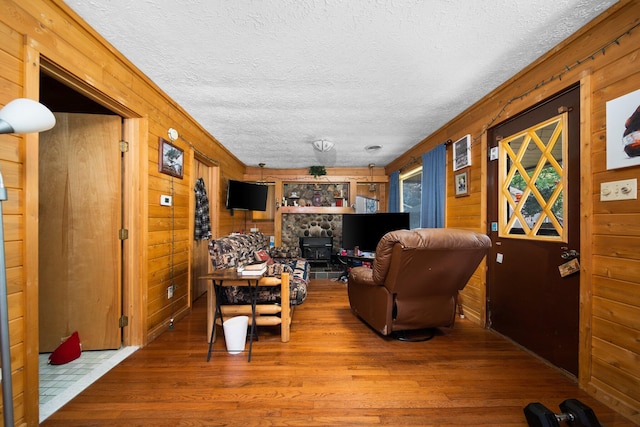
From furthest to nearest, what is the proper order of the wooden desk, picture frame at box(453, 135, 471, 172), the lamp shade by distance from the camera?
1. picture frame at box(453, 135, 471, 172)
2. the wooden desk
3. the lamp shade

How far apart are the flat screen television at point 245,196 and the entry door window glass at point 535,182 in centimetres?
405

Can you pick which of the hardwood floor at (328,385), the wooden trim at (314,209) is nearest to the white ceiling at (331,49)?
the hardwood floor at (328,385)

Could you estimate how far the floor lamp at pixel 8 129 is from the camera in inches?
37.7

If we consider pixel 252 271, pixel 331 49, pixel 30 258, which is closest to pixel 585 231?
pixel 331 49

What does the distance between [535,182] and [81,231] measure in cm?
407

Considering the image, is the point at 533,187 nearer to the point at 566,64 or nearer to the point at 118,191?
the point at 566,64

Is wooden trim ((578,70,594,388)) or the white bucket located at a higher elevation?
wooden trim ((578,70,594,388))

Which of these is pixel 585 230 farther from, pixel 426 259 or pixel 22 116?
pixel 22 116

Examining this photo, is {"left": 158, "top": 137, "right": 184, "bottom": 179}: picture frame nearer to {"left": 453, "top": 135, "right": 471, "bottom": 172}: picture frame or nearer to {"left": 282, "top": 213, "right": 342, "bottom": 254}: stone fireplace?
{"left": 282, "top": 213, "right": 342, "bottom": 254}: stone fireplace

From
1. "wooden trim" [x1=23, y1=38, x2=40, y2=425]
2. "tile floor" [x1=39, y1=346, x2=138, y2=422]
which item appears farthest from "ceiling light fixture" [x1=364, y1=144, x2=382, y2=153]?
"tile floor" [x1=39, y1=346, x2=138, y2=422]

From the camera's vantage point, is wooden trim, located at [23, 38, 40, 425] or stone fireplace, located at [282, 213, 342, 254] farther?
stone fireplace, located at [282, 213, 342, 254]

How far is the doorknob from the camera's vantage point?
71.5 inches

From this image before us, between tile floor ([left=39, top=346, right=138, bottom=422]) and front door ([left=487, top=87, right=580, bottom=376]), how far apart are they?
141 inches

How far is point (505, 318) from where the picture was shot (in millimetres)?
2477
